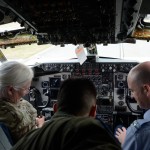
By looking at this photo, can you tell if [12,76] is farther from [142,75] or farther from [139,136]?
[139,136]

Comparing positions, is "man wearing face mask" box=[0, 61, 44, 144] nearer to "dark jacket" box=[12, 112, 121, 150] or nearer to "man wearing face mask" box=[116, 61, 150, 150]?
"man wearing face mask" box=[116, 61, 150, 150]

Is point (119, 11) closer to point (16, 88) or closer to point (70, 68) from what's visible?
point (16, 88)

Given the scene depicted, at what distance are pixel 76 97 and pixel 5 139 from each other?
1.06 metres

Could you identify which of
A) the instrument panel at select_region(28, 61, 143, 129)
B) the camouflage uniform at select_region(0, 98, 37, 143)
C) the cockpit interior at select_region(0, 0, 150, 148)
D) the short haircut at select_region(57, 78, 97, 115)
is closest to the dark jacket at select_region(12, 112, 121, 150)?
the short haircut at select_region(57, 78, 97, 115)

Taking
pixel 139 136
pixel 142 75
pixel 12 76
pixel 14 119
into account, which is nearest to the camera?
pixel 139 136

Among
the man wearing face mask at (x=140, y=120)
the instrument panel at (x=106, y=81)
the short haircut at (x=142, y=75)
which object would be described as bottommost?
the instrument panel at (x=106, y=81)

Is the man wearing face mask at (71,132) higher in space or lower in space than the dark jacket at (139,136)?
higher

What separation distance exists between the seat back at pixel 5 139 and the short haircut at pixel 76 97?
3.14 ft

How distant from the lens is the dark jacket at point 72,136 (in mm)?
1161

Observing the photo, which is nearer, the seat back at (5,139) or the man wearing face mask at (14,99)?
the seat back at (5,139)

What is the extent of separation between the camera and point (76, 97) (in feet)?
4.98

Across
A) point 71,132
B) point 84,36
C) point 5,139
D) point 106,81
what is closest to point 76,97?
point 71,132

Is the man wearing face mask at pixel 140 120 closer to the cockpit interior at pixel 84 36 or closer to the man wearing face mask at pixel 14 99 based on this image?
the cockpit interior at pixel 84 36

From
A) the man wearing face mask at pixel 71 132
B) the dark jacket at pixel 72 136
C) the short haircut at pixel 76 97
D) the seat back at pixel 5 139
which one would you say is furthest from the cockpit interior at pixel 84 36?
the seat back at pixel 5 139
